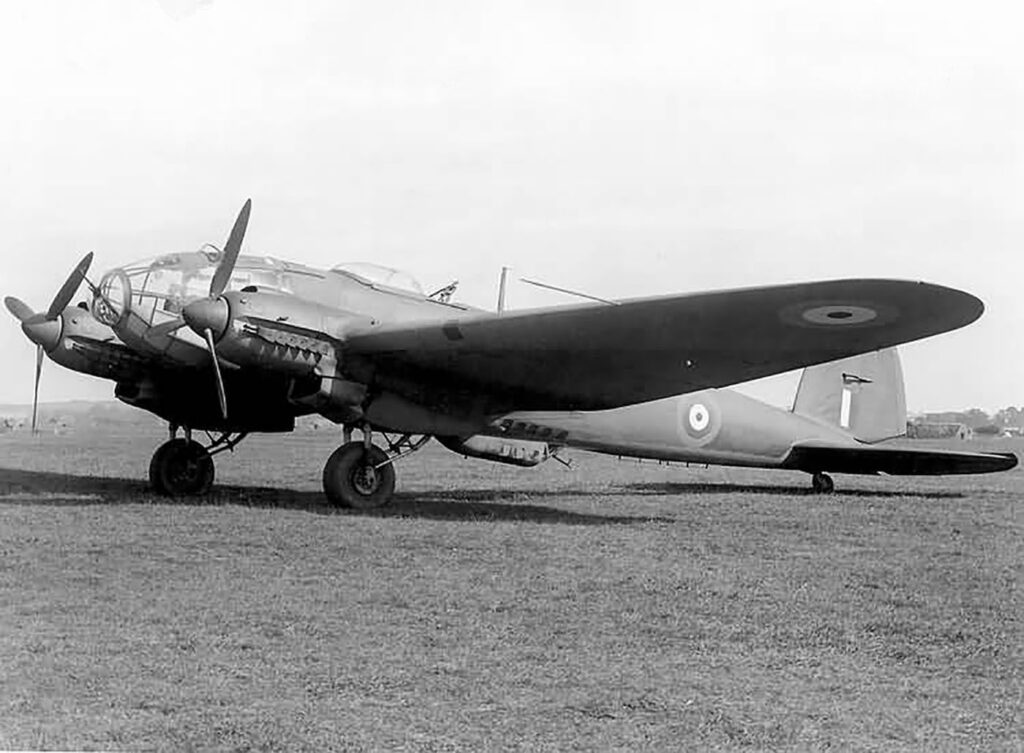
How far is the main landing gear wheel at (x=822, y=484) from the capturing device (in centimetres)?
1367

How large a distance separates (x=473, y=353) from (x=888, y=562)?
4.05m

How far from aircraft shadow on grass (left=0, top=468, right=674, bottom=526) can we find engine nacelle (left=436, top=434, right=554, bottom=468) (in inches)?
19.3

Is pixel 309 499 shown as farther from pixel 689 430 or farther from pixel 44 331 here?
pixel 689 430

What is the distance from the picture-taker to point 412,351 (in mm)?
9586

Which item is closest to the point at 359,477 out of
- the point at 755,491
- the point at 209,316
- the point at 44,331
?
the point at 209,316

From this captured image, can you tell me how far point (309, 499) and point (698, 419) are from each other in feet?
15.8

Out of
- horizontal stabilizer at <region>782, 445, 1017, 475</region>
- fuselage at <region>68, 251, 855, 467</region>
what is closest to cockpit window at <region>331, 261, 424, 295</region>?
fuselage at <region>68, 251, 855, 467</region>

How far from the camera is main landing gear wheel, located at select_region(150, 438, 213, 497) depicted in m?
11.6

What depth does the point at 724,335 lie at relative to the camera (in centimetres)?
897

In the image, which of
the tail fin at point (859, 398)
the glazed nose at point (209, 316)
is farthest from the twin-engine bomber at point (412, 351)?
the tail fin at point (859, 398)

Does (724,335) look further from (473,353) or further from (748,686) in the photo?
(748,686)

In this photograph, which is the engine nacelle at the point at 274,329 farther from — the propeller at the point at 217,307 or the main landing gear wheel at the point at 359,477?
the main landing gear wheel at the point at 359,477

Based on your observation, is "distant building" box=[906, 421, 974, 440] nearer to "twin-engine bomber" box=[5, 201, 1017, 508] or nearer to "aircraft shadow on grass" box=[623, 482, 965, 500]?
"aircraft shadow on grass" box=[623, 482, 965, 500]

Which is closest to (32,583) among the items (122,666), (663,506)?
(122,666)
